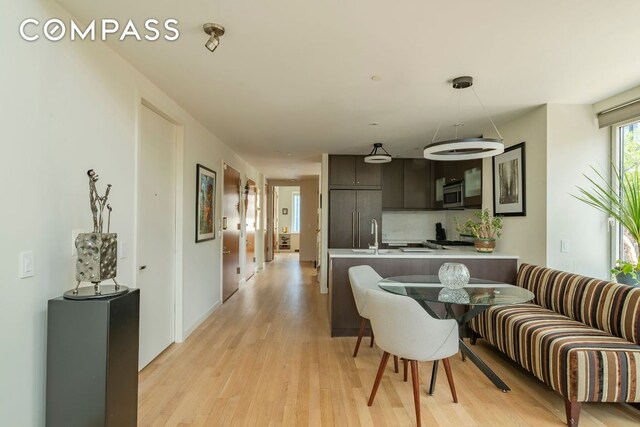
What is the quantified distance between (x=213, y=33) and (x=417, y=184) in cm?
502

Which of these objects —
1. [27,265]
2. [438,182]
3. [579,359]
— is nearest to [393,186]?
[438,182]

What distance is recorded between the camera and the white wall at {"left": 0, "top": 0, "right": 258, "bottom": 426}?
5.03ft

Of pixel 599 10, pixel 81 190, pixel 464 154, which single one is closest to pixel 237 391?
pixel 81 190

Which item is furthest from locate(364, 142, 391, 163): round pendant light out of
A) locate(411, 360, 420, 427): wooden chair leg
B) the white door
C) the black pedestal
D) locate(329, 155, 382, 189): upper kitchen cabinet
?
the black pedestal

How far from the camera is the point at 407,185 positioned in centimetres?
638

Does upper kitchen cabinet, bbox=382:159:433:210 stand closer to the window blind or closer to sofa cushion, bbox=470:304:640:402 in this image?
the window blind

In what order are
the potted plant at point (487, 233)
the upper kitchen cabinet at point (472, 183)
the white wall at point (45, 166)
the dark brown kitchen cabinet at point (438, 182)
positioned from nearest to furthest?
1. the white wall at point (45, 166)
2. the potted plant at point (487, 233)
3. the upper kitchen cabinet at point (472, 183)
4. the dark brown kitchen cabinet at point (438, 182)

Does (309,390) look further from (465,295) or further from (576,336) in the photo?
(576,336)

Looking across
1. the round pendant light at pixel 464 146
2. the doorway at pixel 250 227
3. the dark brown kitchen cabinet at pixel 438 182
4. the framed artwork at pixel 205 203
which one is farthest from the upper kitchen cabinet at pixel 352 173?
the round pendant light at pixel 464 146

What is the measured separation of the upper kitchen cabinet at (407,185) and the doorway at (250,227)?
2728 mm

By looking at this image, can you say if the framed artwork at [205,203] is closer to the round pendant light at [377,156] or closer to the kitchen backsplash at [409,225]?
the round pendant light at [377,156]

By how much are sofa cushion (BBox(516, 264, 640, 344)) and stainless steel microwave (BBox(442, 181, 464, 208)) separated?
204cm

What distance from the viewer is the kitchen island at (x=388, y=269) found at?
378cm

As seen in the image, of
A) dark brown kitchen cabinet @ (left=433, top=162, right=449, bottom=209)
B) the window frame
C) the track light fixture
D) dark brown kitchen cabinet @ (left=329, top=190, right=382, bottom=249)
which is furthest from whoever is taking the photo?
dark brown kitchen cabinet @ (left=433, top=162, right=449, bottom=209)
